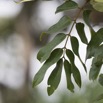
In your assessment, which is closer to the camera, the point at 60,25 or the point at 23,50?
the point at 60,25

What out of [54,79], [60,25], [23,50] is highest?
[60,25]

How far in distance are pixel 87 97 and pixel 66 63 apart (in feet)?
9.64

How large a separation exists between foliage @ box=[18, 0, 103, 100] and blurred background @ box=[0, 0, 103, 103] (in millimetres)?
2737

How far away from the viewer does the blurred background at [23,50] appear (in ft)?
13.4

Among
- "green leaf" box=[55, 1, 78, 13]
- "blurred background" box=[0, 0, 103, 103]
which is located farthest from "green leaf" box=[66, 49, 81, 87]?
"blurred background" box=[0, 0, 103, 103]

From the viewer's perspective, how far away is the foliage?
107 centimetres

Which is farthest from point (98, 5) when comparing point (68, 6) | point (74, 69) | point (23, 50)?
point (23, 50)

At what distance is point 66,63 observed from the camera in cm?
113

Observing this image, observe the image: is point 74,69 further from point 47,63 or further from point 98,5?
point 98,5

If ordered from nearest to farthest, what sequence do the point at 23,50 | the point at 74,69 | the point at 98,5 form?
the point at 98,5 < the point at 74,69 < the point at 23,50

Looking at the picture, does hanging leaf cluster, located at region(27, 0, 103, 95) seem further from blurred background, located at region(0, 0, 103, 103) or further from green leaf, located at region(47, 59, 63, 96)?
blurred background, located at region(0, 0, 103, 103)

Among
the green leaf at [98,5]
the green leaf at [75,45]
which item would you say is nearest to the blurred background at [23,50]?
the green leaf at [75,45]

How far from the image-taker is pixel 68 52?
1.16 metres

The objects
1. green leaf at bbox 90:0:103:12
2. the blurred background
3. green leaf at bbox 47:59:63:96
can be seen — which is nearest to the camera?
green leaf at bbox 90:0:103:12
